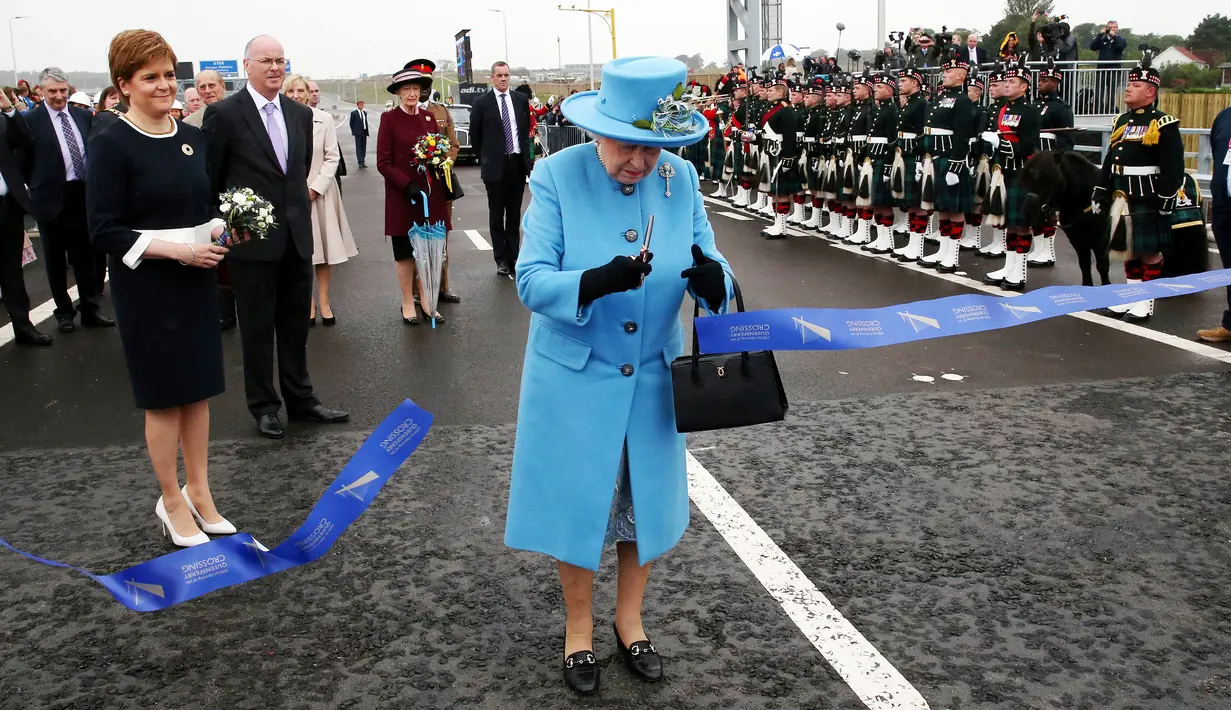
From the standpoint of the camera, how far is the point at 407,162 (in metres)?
9.27

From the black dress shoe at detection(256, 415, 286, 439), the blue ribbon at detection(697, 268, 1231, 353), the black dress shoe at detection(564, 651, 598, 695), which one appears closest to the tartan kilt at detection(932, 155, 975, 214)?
the blue ribbon at detection(697, 268, 1231, 353)

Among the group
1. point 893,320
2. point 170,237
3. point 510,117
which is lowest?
point 893,320

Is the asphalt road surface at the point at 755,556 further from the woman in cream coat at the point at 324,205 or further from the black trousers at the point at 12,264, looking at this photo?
the woman in cream coat at the point at 324,205

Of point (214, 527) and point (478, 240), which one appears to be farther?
point (478, 240)

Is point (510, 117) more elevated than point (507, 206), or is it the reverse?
point (510, 117)

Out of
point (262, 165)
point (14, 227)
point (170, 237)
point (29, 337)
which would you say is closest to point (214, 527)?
point (170, 237)

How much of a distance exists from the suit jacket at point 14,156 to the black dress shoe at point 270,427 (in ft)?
14.0

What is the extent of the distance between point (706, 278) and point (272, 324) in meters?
3.80

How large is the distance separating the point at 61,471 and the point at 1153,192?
766 cm

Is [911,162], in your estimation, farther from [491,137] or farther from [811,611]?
[811,611]

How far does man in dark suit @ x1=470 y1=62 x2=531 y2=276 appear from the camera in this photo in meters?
11.8

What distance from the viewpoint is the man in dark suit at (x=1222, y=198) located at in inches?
302

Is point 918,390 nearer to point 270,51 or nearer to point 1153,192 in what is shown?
point 1153,192

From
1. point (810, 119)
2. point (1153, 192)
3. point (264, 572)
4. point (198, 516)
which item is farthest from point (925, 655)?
point (810, 119)
